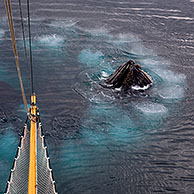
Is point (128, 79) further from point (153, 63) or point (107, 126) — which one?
point (107, 126)

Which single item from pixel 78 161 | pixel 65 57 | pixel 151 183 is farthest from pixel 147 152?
pixel 65 57

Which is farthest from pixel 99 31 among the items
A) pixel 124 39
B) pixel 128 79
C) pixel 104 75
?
pixel 128 79

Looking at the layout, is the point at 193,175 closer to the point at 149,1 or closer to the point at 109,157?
the point at 109,157

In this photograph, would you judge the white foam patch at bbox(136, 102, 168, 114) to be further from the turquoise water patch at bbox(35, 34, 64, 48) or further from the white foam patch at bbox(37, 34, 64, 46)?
the white foam patch at bbox(37, 34, 64, 46)

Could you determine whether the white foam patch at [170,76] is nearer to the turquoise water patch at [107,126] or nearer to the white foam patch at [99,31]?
the turquoise water patch at [107,126]

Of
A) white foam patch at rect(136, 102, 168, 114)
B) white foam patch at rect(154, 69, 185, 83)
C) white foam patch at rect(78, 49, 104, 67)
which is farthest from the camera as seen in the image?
white foam patch at rect(78, 49, 104, 67)

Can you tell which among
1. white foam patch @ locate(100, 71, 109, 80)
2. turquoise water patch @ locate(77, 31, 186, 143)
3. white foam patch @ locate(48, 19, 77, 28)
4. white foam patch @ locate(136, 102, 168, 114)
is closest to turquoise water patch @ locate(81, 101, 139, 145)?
turquoise water patch @ locate(77, 31, 186, 143)
